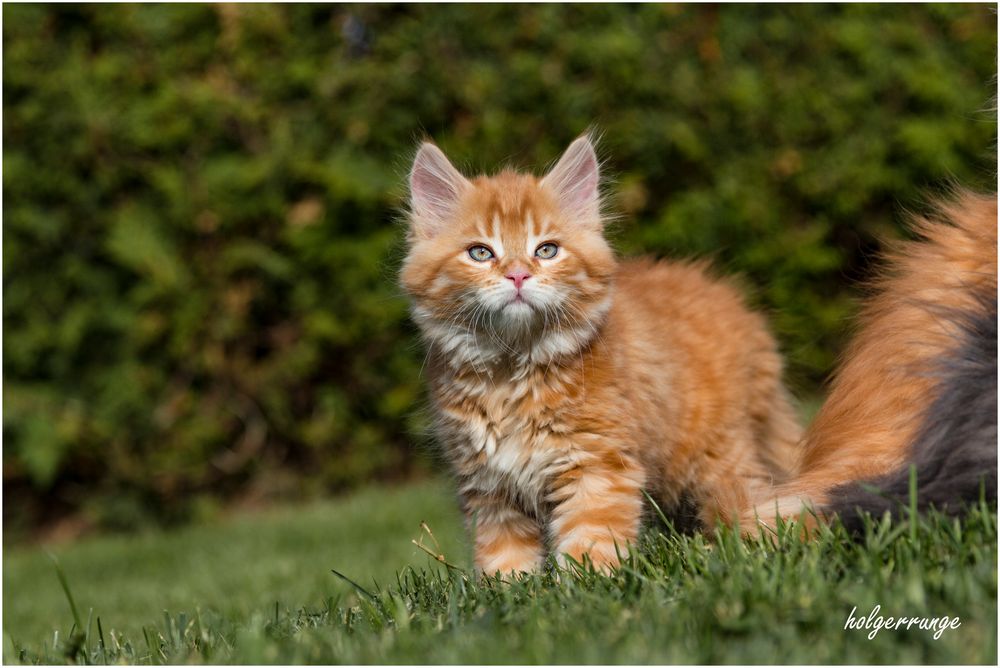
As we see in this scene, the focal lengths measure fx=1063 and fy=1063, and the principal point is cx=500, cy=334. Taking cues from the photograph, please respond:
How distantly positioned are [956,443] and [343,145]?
18.5 ft

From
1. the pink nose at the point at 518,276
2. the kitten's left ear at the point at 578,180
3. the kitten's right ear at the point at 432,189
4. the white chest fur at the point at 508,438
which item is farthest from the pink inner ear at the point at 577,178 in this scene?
the white chest fur at the point at 508,438

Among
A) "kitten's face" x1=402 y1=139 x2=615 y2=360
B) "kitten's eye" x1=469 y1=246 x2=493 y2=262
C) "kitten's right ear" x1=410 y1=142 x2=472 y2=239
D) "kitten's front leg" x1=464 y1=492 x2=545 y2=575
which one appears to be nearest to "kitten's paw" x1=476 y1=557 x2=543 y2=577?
"kitten's front leg" x1=464 y1=492 x2=545 y2=575

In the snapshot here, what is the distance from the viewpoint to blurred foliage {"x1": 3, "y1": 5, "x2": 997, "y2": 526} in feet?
23.6

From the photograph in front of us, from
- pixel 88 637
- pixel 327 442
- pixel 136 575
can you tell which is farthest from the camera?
pixel 327 442

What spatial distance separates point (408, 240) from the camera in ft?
11.9

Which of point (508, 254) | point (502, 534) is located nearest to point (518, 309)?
point (508, 254)

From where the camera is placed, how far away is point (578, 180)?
354 cm

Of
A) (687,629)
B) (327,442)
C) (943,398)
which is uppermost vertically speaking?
(943,398)

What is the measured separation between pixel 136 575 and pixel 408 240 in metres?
3.90

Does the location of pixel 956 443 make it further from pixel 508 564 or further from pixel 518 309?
pixel 508 564

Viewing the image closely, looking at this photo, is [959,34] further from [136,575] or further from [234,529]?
[136,575]

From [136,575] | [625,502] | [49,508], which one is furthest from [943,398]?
[49,508]

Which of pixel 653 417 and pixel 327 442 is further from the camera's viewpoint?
pixel 327 442

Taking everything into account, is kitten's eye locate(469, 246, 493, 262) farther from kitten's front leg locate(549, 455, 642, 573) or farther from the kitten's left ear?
kitten's front leg locate(549, 455, 642, 573)
